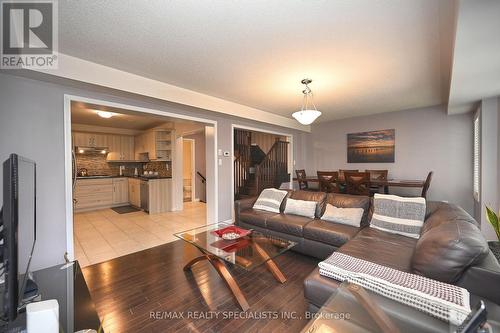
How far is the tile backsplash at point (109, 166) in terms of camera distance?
6.10 meters

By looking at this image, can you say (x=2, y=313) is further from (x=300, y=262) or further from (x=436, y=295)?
(x=300, y=262)

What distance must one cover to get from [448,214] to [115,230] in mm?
5060

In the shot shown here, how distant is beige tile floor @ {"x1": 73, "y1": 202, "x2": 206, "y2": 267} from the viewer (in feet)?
10.1

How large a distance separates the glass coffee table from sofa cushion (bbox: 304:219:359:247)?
516 mm

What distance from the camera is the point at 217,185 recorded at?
4.10 m

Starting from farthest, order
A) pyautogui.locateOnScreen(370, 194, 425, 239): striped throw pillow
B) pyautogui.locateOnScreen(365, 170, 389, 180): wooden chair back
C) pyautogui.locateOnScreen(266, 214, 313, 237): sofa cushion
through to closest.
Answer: pyautogui.locateOnScreen(365, 170, 389, 180): wooden chair back, pyautogui.locateOnScreen(266, 214, 313, 237): sofa cushion, pyautogui.locateOnScreen(370, 194, 425, 239): striped throw pillow

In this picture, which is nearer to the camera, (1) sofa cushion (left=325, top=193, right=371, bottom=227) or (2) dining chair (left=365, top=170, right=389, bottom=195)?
(1) sofa cushion (left=325, top=193, right=371, bottom=227)

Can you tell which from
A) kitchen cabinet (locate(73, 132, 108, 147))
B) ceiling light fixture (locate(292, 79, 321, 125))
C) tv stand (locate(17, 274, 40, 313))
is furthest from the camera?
kitchen cabinet (locate(73, 132, 108, 147))

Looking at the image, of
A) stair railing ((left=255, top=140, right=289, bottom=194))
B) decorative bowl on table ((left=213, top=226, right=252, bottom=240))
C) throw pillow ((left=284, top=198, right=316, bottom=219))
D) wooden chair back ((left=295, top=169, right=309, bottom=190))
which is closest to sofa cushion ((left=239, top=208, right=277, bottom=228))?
throw pillow ((left=284, top=198, right=316, bottom=219))

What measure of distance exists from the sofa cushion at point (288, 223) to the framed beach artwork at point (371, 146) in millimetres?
3218

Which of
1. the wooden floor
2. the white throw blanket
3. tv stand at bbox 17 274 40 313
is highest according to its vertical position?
tv stand at bbox 17 274 40 313

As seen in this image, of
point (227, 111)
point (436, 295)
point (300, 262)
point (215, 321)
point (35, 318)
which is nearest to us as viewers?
point (35, 318)

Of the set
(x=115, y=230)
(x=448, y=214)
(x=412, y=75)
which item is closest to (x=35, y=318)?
(x=448, y=214)

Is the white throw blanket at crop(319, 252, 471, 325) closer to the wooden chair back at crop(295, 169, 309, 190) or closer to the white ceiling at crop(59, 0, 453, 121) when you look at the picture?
the white ceiling at crop(59, 0, 453, 121)
